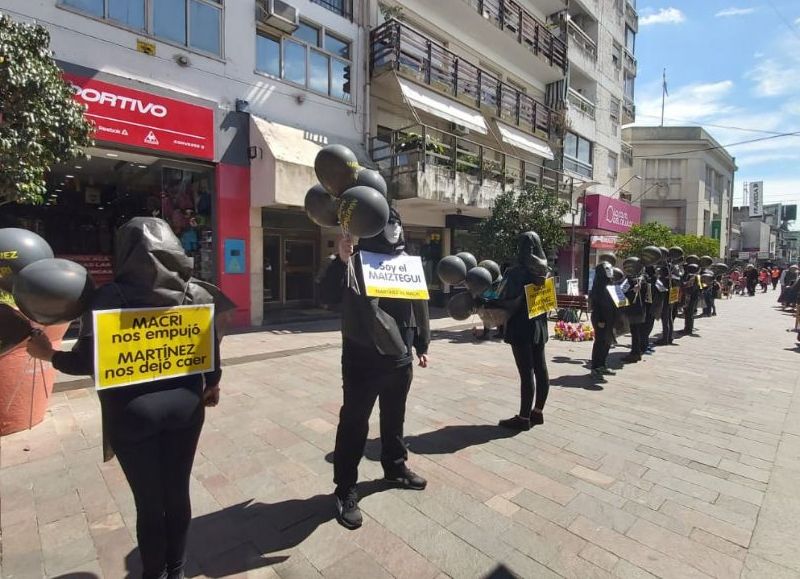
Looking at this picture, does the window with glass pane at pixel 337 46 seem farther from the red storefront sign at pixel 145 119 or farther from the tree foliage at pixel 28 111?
the tree foliage at pixel 28 111

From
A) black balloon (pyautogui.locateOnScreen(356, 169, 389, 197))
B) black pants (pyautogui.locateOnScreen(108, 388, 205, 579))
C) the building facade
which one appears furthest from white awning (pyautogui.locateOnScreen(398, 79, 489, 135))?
the building facade

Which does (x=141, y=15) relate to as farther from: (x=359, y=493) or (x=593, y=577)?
(x=593, y=577)

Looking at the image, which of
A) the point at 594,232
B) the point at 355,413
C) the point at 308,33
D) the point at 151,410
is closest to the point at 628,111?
the point at 594,232

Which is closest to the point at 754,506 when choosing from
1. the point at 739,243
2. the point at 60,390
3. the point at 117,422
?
the point at 117,422

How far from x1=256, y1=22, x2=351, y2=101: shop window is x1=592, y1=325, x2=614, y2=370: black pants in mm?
8694

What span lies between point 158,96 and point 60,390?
5.64 metres

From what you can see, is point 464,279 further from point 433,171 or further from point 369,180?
point 433,171

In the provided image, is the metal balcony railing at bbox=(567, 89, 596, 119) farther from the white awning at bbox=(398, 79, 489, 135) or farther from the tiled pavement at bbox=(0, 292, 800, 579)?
the tiled pavement at bbox=(0, 292, 800, 579)

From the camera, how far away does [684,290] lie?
10.6 metres

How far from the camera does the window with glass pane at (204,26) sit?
8906 millimetres

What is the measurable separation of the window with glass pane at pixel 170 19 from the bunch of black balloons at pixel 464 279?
8180 millimetres

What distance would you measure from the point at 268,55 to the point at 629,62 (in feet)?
84.8

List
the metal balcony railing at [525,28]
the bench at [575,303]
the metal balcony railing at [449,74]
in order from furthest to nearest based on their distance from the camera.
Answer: the metal balcony railing at [525,28], the metal balcony railing at [449,74], the bench at [575,303]

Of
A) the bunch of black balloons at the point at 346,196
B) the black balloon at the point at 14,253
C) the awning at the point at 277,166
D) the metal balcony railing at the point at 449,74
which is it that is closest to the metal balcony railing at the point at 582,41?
the metal balcony railing at the point at 449,74
